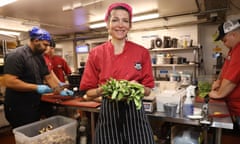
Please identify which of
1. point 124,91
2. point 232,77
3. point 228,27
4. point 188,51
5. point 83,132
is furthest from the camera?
point 188,51

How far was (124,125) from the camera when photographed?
3.97 feet

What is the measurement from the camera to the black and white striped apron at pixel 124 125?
120 centimetres

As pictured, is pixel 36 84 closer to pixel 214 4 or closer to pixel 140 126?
pixel 140 126

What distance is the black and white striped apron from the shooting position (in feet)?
3.94

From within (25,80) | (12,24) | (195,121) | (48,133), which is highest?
(12,24)

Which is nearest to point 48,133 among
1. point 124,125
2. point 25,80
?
point 25,80

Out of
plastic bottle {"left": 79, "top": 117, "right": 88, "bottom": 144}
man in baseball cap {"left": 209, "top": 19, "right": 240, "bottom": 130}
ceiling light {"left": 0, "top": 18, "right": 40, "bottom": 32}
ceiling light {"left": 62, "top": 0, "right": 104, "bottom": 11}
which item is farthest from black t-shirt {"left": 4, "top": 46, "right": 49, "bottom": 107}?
ceiling light {"left": 0, "top": 18, "right": 40, "bottom": 32}

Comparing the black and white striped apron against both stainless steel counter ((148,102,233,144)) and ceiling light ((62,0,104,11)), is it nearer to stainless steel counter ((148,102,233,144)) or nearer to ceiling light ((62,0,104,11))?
stainless steel counter ((148,102,233,144))

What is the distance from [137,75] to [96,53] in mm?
338

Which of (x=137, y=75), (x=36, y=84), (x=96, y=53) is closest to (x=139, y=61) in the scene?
(x=137, y=75)

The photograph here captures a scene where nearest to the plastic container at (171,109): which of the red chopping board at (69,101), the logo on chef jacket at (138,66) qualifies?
the logo on chef jacket at (138,66)

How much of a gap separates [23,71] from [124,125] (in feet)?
4.15

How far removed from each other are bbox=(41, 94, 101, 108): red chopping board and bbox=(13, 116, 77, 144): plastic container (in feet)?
0.67

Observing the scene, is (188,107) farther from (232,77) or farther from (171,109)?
(232,77)
